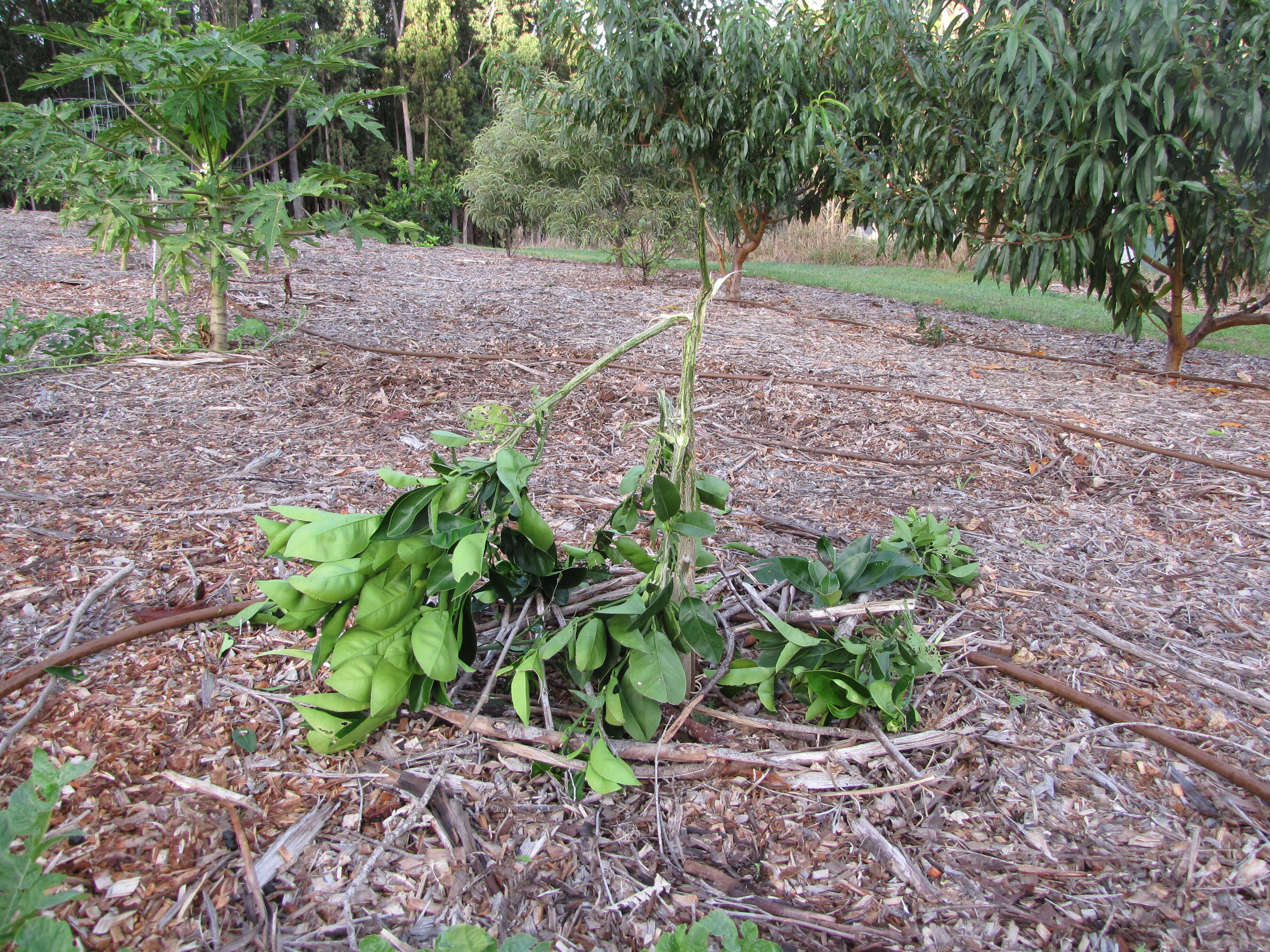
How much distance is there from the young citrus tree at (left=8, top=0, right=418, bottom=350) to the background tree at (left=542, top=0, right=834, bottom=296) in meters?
2.67

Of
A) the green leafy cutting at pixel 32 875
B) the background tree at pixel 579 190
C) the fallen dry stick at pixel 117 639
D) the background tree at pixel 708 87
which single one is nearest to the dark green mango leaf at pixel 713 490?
the fallen dry stick at pixel 117 639

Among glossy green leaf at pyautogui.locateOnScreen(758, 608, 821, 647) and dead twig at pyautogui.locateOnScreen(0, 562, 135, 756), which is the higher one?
glossy green leaf at pyautogui.locateOnScreen(758, 608, 821, 647)

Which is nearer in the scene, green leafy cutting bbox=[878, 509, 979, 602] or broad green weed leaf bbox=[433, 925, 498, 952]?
broad green weed leaf bbox=[433, 925, 498, 952]

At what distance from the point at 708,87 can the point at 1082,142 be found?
9.68 ft

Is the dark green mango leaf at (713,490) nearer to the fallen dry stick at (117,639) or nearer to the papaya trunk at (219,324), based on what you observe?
the fallen dry stick at (117,639)

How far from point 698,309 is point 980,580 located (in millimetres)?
1188

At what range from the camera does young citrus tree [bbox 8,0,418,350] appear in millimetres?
2742

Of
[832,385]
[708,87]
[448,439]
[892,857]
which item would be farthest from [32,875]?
[708,87]

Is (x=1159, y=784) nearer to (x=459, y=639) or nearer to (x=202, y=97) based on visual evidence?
(x=459, y=639)

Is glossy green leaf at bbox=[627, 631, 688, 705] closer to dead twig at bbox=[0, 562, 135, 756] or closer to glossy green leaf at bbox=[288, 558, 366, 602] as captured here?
glossy green leaf at bbox=[288, 558, 366, 602]

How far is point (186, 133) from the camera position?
319 centimetres

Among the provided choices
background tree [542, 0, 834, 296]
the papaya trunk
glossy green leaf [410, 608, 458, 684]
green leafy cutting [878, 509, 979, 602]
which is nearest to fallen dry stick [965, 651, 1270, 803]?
green leafy cutting [878, 509, 979, 602]

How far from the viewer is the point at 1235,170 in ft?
11.7

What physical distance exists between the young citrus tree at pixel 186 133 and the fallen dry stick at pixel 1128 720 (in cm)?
261
